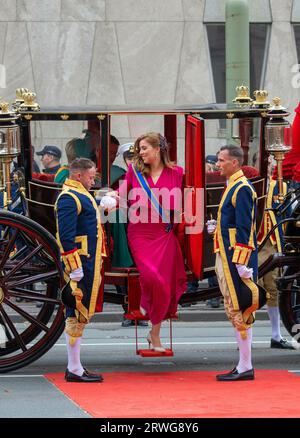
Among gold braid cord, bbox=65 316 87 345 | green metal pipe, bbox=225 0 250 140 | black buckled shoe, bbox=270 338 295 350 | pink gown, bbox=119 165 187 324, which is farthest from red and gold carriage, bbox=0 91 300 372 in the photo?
green metal pipe, bbox=225 0 250 140

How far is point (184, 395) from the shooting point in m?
9.32

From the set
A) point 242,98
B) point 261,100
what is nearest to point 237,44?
point 242,98

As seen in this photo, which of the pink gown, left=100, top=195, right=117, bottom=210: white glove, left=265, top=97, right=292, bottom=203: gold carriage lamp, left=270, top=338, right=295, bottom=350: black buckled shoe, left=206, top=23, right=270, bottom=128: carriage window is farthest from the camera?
left=206, top=23, right=270, bottom=128: carriage window

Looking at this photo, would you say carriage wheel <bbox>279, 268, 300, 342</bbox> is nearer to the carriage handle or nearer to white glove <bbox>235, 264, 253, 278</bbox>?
the carriage handle

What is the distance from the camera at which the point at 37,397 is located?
9211mm

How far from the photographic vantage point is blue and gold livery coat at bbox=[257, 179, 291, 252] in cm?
1132

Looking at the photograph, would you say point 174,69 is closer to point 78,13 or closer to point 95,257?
point 78,13

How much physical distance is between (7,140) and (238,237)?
6.93 ft

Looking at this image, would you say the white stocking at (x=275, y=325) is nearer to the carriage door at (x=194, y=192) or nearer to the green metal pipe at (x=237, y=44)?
the carriage door at (x=194, y=192)

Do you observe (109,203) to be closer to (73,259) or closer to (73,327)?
(73,259)

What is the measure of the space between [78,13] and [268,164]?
10202 millimetres

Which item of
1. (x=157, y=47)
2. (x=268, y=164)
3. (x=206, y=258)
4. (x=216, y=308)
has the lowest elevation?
(x=216, y=308)
